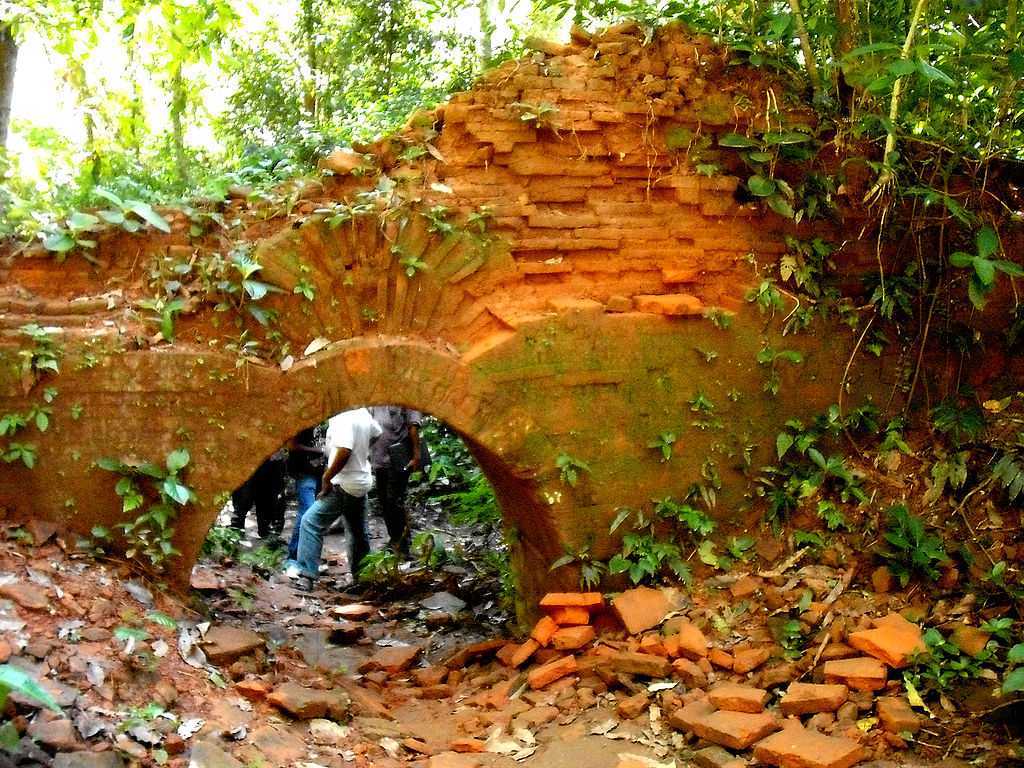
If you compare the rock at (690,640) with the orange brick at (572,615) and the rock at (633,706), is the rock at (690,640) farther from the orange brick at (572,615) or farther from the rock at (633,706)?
the orange brick at (572,615)

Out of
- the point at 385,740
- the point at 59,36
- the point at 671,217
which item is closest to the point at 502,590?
the point at 385,740

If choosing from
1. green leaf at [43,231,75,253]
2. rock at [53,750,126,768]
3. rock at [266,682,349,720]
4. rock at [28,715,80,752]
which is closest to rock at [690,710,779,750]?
rock at [266,682,349,720]

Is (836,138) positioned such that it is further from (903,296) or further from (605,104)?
(605,104)

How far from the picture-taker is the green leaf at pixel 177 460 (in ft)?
14.4

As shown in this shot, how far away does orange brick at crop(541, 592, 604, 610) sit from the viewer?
4.88 m

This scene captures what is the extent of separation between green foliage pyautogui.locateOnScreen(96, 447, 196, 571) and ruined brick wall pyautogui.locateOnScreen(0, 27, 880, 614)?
80mm

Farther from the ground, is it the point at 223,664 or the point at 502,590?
the point at 223,664

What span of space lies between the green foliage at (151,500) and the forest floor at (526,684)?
0.15 m

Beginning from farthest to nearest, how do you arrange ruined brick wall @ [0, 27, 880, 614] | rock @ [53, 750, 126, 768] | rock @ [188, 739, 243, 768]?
ruined brick wall @ [0, 27, 880, 614] < rock @ [188, 739, 243, 768] < rock @ [53, 750, 126, 768]

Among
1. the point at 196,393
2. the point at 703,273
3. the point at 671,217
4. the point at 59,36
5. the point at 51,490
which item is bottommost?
the point at 51,490

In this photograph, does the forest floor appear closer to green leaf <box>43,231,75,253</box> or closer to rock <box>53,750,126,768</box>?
rock <box>53,750,126,768</box>

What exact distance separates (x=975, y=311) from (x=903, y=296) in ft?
1.62

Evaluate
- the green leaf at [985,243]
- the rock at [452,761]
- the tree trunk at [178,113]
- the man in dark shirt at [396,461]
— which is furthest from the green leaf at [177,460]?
the green leaf at [985,243]

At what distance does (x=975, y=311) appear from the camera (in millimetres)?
5441
